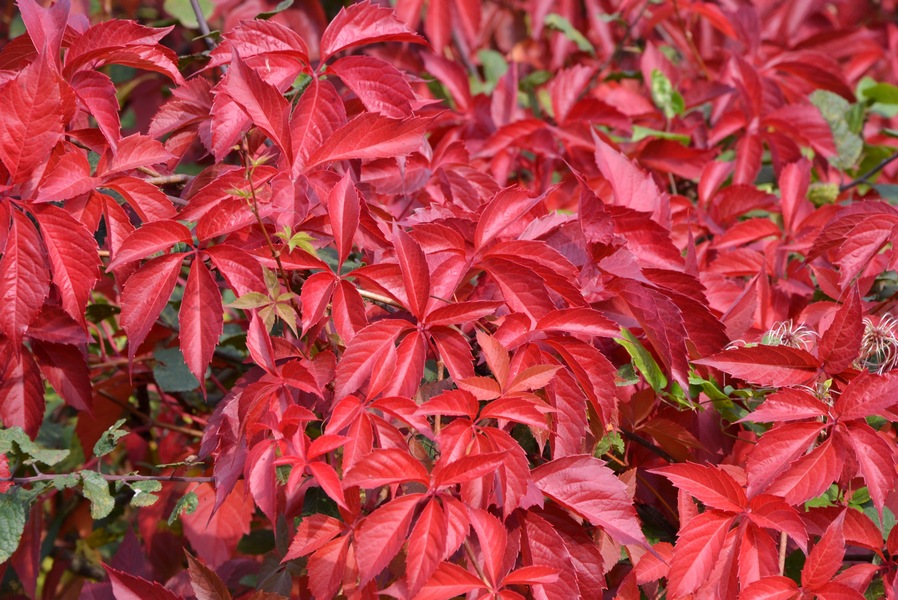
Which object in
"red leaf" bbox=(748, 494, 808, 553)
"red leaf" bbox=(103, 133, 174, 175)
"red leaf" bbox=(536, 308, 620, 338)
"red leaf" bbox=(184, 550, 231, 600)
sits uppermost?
"red leaf" bbox=(103, 133, 174, 175)

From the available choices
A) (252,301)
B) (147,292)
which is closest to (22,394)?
(147,292)

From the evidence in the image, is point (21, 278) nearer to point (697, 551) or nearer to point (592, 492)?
point (592, 492)

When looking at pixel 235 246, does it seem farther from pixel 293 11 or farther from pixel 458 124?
pixel 293 11

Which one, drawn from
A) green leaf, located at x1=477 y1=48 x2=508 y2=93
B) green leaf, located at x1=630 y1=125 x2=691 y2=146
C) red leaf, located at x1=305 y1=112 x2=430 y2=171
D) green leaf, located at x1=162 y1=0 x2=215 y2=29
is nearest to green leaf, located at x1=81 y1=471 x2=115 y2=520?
red leaf, located at x1=305 y1=112 x2=430 y2=171

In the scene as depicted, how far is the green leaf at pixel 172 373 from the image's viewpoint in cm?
125

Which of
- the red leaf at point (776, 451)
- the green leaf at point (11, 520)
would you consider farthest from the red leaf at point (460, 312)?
the green leaf at point (11, 520)

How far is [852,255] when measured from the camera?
994mm

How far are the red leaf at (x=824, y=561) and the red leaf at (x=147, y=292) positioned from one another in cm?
72

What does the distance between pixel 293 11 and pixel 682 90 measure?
3.37ft

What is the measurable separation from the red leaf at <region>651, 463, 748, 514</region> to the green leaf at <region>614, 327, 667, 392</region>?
0.45 feet

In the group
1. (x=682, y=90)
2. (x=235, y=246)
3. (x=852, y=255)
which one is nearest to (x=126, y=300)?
(x=235, y=246)

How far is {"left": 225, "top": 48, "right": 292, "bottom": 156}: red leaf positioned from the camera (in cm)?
87

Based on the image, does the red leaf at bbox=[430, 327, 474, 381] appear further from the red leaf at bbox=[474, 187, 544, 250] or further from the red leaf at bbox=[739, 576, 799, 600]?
the red leaf at bbox=[739, 576, 799, 600]

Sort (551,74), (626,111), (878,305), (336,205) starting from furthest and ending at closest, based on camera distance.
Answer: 1. (551,74)
2. (626,111)
3. (878,305)
4. (336,205)
